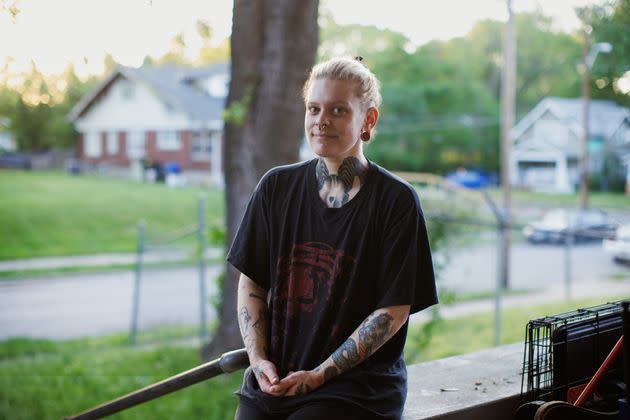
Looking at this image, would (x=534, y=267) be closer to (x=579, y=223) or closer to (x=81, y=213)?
(x=579, y=223)

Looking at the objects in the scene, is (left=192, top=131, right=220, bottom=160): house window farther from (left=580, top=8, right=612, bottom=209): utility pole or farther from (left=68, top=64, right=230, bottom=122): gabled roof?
(left=580, top=8, right=612, bottom=209): utility pole

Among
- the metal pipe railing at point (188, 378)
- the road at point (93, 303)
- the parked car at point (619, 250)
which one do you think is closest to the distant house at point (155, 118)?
the road at point (93, 303)

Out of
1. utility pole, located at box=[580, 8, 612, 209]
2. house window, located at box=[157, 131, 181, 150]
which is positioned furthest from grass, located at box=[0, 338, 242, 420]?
house window, located at box=[157, 131, 181, 150]

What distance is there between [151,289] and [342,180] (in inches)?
353

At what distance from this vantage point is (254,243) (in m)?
2.01

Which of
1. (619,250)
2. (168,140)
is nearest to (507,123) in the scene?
(619,250)

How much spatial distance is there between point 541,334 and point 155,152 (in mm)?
28454

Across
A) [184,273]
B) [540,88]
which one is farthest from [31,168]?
[540,88]

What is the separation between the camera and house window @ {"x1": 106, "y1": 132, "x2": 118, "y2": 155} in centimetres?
3099

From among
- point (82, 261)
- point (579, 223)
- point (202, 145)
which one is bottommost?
point (82, 261)

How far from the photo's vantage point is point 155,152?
29.5m

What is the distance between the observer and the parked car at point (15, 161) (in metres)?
21.9

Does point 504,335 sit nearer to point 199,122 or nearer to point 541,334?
point 541,334

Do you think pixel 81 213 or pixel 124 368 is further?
pixel 81 213
